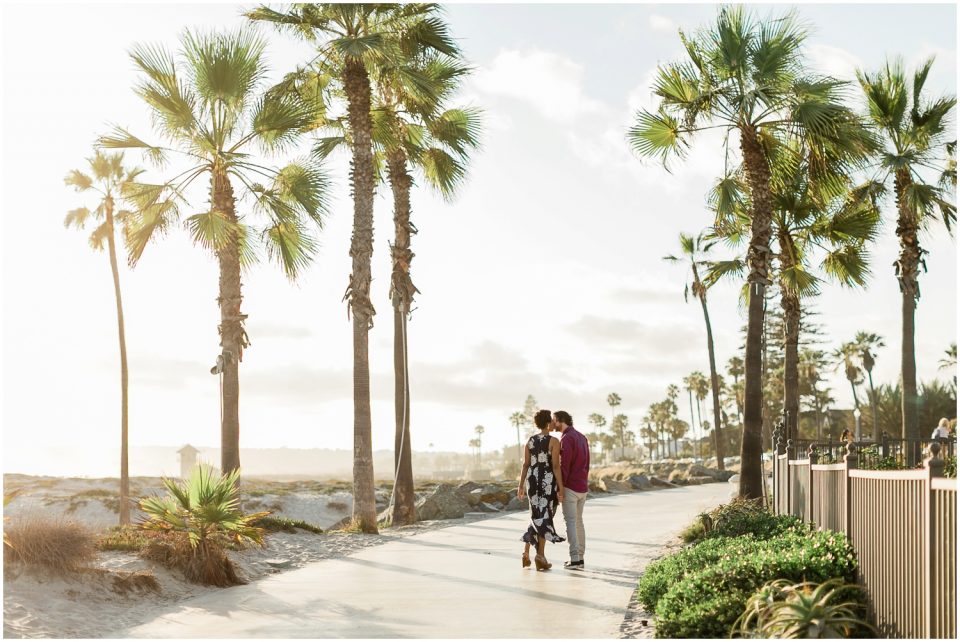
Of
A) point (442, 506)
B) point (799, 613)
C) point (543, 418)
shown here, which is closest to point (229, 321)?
point (442, 506)

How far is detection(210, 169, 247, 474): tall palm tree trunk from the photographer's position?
18453mm

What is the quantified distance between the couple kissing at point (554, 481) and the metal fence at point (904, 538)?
124 inches

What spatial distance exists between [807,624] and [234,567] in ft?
23.9

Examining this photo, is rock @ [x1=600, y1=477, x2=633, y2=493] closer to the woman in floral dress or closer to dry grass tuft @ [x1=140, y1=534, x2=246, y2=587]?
the woman in floral dress

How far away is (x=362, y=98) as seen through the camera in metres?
19.5

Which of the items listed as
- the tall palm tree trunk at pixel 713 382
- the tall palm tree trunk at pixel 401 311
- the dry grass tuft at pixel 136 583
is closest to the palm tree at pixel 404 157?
the tall palm tree trunk at pixel 401 311

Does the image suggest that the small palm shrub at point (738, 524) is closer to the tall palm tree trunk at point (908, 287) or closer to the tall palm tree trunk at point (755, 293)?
the tall palm tree trunk at point (755, 293)

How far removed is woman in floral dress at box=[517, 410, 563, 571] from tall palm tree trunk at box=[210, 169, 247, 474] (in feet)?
27.4

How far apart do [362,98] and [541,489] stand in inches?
420

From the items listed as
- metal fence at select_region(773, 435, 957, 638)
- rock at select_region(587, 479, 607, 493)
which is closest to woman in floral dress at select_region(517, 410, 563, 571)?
metal fence at select_region(773, 435, 957, 638)

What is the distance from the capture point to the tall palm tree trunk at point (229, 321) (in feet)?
60.5

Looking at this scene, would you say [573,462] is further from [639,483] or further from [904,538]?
[639,483]

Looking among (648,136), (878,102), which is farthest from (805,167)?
(878,102)

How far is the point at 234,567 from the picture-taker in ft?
38.5
